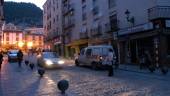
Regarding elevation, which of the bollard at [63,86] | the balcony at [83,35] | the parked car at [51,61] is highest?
the balcony at [83,35]

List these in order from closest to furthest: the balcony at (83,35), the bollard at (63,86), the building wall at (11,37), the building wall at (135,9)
A: the bollard at (63,86) < the building wall at (135,9) < the balcony at (83,35) < the building wall at (11,37)

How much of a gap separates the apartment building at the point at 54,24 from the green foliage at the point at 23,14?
38184 mm

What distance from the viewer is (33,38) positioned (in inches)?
5335

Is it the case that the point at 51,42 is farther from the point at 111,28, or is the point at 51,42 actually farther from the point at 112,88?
the point at 112,88

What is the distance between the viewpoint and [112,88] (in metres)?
17.2

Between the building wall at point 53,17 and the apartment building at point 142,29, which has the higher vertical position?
the building wall at point 53,17

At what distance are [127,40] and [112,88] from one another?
22141mm

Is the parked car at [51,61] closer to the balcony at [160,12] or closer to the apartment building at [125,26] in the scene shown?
the apartment building at [125,26]

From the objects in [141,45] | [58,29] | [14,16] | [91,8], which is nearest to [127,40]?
[141,45]

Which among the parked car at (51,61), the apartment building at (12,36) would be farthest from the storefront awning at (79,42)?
the apartment building at (12,36)

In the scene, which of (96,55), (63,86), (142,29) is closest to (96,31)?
(142,29)

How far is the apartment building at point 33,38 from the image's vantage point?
5217 inches

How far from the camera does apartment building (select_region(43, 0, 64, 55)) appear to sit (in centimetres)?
7486

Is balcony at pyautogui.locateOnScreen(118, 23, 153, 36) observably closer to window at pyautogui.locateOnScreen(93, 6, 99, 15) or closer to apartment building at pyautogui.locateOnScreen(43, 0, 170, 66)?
apartment building at pyautogui.locateOnScreen(43, 0, 170, 66)
